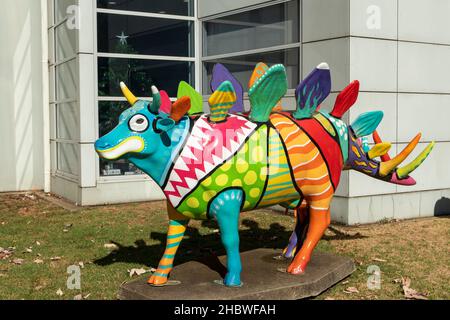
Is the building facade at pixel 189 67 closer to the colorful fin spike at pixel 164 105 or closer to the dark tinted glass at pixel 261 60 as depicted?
the dark tinted glass at pixel 261 60

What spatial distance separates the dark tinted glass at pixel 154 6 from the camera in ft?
36.0

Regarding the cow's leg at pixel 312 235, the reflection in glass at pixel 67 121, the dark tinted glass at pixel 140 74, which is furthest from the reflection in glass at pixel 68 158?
the cow's leg at pixel 312 235

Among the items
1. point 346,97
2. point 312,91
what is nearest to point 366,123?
point 346,97

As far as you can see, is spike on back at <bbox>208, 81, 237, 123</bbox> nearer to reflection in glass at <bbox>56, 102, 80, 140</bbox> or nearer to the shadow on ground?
the shadow on ground

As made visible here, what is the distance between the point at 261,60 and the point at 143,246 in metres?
4.62

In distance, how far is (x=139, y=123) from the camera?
4566 mm

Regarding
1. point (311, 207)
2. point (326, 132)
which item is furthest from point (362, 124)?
point (311, 207)

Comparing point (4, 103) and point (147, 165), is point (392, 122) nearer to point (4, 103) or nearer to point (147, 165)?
point (147, 165)

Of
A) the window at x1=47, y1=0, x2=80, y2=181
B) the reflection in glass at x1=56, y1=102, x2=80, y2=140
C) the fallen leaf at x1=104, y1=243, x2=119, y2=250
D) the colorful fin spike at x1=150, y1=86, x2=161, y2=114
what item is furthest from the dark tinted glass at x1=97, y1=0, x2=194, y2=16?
the colorful fin spike at x1=150, y1=86, x2=161, y2=114

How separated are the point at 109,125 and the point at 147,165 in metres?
6.47

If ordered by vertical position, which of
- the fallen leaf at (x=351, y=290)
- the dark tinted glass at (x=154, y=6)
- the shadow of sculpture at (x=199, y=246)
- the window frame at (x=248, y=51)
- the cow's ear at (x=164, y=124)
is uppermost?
the dark tinted glass at (x=154, y=6)

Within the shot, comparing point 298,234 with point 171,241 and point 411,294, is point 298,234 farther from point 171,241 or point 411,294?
point 171,241

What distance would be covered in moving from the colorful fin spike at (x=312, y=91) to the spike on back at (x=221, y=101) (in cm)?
75

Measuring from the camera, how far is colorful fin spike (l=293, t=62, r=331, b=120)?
500 cm
